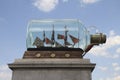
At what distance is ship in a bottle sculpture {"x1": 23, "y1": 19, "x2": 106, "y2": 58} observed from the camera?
741 inches

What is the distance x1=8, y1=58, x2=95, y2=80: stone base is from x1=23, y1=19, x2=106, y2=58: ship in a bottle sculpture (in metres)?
1.23

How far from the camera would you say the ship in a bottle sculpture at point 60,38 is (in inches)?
741

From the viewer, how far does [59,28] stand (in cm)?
1986

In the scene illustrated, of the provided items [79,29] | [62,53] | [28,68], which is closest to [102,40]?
[79,29]

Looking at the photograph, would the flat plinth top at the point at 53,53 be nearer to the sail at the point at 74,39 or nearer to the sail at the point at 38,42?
the sail at the point at 38,42

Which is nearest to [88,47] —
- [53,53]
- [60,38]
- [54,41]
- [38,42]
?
[60,38]

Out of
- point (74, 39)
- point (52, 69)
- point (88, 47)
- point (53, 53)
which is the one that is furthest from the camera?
point (88, 47)

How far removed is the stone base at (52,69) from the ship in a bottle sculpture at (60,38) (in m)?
1.23

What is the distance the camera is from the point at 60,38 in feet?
63.9

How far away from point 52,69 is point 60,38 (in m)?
3.03

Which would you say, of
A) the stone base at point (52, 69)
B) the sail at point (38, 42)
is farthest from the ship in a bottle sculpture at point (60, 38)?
the stone base at point (52, 69)

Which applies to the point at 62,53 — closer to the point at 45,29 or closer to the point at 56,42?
the point at 56,42

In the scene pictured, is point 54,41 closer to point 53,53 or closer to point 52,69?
point 53,53

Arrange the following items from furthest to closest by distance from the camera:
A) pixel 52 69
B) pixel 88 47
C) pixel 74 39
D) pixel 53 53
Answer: pixel 88 47 < pixel 74 39 < pixel 53 53 < pixel 52 69
